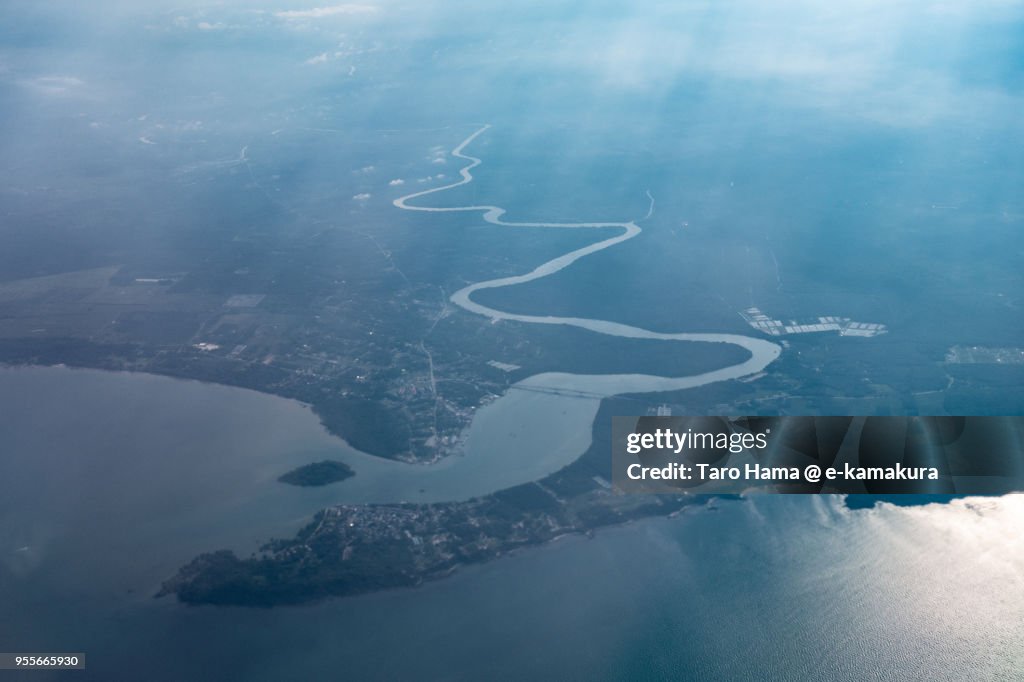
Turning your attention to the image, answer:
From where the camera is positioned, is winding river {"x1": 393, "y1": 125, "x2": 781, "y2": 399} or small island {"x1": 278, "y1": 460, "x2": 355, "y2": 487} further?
winding river {"x1": 393, "y1": 125, "x2": 781, "y2": 399}

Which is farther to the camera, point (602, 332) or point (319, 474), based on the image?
point (602, 332)

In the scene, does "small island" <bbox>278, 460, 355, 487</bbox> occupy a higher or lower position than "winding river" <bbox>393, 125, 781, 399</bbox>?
lower

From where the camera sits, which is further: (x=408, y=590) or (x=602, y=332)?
(x=602, y=332)

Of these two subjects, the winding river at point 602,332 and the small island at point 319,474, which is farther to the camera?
the winding river at point 602,332

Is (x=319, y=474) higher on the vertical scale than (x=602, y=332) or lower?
lower

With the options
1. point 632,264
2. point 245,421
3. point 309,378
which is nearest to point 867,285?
point 632,264

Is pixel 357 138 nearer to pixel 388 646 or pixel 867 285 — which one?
pixel 867 285

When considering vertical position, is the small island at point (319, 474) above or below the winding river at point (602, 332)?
below

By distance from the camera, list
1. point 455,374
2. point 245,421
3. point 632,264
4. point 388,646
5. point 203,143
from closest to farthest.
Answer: point 388,646 < point 245,421 < point 455,374 < point 632,264 < point 203,143
